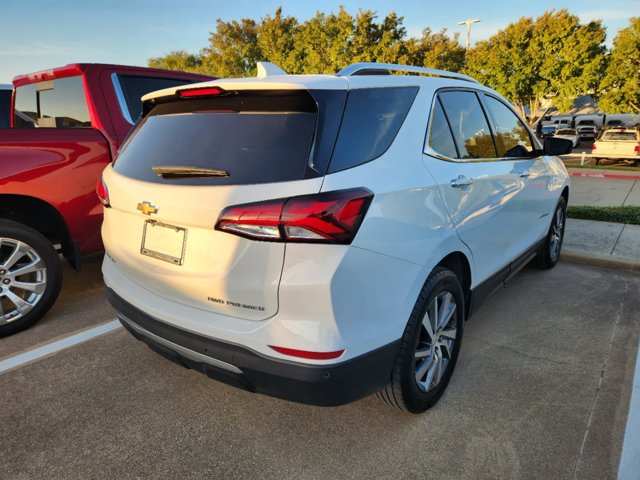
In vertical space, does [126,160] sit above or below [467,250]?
above

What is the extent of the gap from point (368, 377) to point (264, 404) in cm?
90

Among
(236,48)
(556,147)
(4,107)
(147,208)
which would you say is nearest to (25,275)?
(147,208)

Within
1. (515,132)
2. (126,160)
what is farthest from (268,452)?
(515,132)

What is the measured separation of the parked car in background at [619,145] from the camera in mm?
18734

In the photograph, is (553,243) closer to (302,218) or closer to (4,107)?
(302,218)

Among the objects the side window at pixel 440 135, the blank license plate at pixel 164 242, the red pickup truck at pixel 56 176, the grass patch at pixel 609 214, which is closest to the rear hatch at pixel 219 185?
the blank license plate at pixel 164 242

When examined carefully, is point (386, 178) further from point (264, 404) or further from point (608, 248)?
point (608, 248)

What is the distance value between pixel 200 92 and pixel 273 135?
21.7 inches

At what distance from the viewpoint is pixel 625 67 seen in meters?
23.7

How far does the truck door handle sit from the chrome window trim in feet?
9.37

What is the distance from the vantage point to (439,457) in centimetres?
220

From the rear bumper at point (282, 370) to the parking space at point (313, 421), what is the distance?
45cm

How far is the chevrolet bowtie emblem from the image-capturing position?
209 centimetres

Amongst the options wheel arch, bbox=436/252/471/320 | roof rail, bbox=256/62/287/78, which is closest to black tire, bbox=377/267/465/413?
wheel arch, bbox=436/252/471/320
